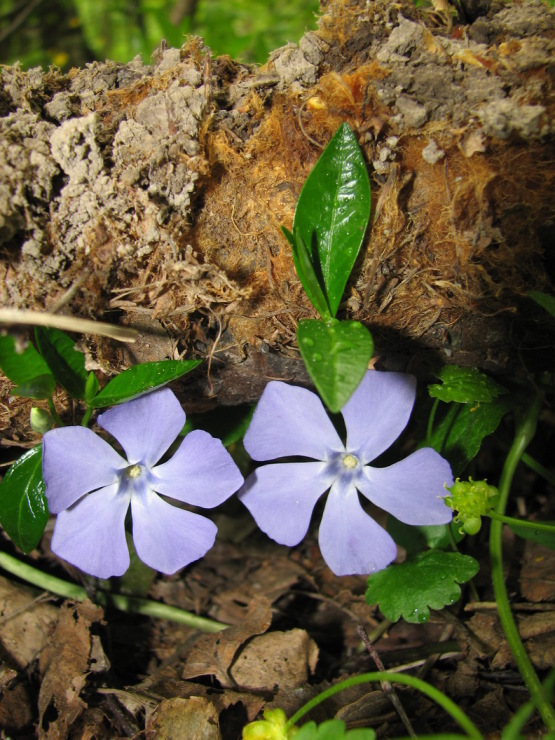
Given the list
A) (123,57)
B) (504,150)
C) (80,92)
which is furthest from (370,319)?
(123,57)

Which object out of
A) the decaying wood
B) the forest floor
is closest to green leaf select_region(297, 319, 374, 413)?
the decaying wood

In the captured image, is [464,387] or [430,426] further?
[430,426]

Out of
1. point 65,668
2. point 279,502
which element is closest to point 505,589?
point 279,502

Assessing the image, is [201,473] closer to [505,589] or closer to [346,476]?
[346,476]

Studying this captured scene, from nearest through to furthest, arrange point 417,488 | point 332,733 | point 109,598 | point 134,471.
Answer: point 332,733 → point 417,488 → point 134,471 → point 109,598

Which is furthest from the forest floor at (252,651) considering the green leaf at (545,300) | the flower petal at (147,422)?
the green leaf at (545,300)

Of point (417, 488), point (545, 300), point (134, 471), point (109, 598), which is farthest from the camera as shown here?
point (109, 598)
